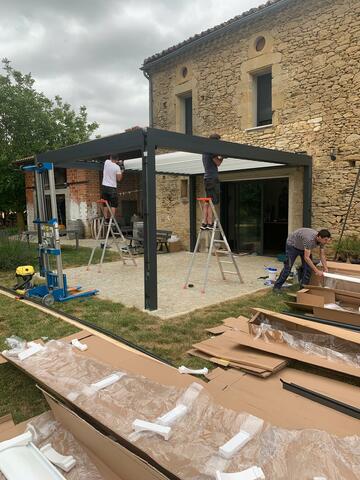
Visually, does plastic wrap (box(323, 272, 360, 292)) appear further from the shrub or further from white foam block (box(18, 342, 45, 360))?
the shrub

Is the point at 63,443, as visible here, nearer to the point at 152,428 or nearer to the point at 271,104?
the point at 152,428

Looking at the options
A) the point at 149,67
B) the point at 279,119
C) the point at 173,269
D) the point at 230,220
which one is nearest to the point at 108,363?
the point at 173,269

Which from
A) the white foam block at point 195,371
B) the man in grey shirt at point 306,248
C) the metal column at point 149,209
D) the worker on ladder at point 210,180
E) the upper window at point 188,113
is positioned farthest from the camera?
the upper window at point 188,113

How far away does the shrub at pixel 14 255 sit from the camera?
8.37 meters

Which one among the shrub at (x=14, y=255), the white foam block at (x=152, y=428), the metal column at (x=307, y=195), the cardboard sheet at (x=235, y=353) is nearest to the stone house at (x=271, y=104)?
the metal column at (x=307, y=195)

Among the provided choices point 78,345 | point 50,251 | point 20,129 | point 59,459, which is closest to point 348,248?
point 50,251

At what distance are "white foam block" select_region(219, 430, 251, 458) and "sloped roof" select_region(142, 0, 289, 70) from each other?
9663 millimetres

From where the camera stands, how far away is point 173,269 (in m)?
8.51

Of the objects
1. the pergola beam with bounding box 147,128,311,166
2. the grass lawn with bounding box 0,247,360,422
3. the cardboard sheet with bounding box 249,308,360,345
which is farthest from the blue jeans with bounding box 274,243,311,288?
the cardboard sheet with bounding box 249,308,360,345

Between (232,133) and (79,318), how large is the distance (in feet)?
24.0

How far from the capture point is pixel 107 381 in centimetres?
235

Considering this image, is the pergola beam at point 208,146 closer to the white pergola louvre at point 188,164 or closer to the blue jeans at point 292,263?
the white pergola louvre at point 188,164

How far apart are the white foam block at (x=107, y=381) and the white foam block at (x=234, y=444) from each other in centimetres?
93

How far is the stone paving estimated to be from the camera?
5590 millimetres
